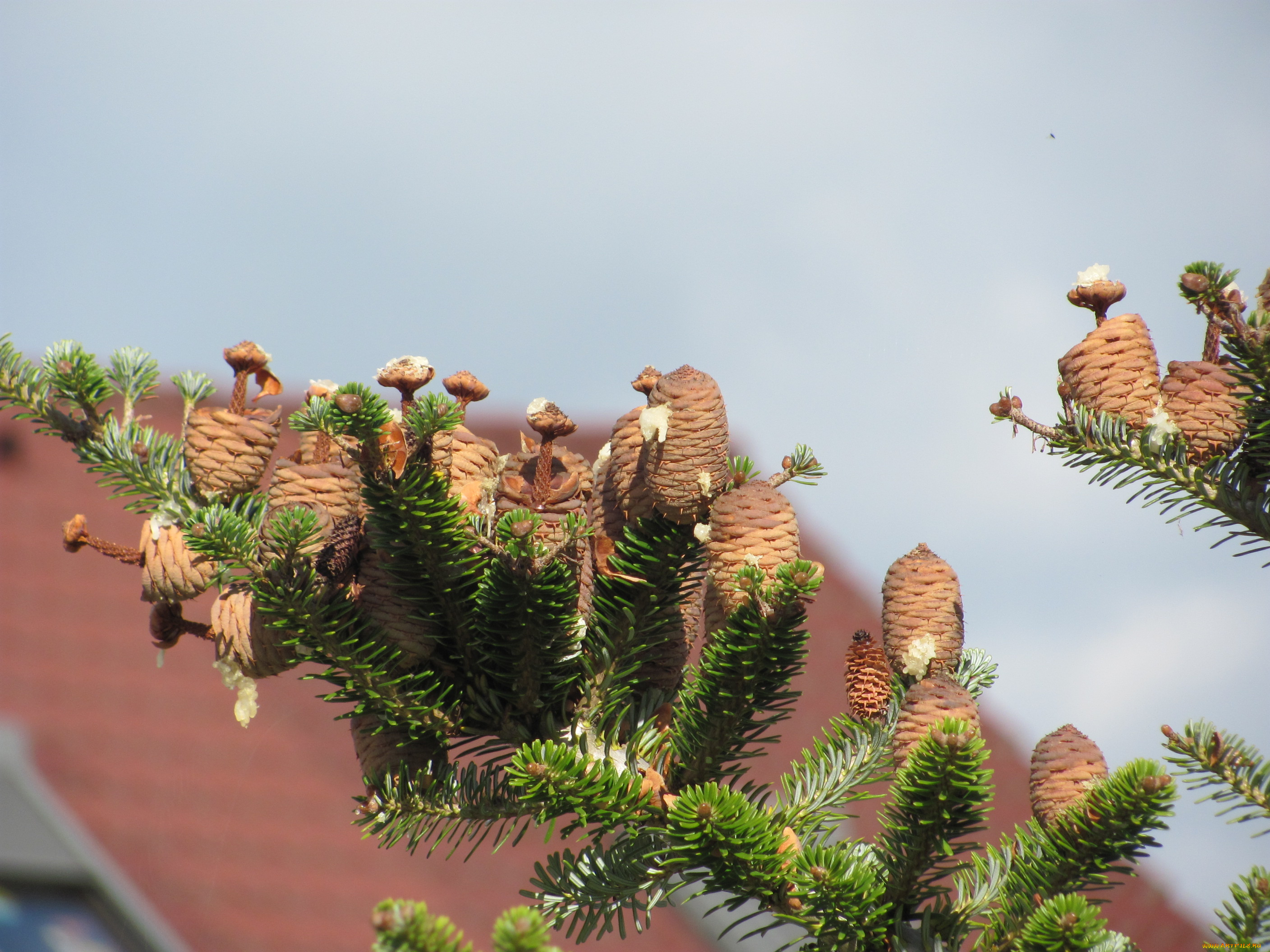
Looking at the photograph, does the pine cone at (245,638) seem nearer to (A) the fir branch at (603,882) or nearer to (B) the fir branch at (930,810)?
(A) the fir branch at (603,882)

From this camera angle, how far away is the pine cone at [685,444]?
2.87 ft

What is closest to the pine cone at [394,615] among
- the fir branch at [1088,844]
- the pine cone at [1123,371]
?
the fir branch at [1088,844]

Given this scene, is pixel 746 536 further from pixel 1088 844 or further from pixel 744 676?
pixel 1088 844

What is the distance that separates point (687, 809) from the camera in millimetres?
815

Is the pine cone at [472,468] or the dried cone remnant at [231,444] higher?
the pine cone at [472,468]

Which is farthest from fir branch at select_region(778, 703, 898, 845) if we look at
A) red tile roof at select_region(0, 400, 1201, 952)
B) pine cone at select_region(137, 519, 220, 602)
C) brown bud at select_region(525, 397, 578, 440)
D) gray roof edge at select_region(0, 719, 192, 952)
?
gray roof edge at select_region(0, 719, 192, 952)

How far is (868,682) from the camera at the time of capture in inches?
42.4

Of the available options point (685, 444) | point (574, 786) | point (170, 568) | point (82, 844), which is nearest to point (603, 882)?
point (574, 786)

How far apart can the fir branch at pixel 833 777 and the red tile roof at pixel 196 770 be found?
2.50 m

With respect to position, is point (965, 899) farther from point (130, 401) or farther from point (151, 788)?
point (151, 788)

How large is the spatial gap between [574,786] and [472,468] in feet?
1.21

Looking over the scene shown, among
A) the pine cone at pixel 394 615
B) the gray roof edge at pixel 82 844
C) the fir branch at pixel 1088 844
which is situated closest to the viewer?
the fir branch at pixel 1088 844

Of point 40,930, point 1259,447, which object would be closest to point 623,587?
point 1259,447

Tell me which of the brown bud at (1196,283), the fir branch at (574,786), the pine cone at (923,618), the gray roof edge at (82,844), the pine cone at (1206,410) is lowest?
the gray roof edge at (82,844)
